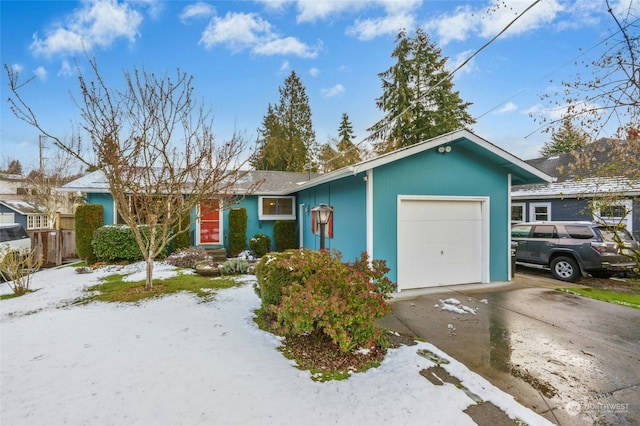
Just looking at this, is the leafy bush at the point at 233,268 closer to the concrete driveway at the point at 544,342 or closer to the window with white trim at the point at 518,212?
the concrete driveway at the point at 544,342

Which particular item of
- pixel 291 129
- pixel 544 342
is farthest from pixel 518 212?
pixel 291 129

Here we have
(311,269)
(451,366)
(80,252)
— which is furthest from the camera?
(80,252)

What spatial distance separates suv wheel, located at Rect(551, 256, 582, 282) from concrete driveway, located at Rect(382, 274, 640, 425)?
180 centimetres

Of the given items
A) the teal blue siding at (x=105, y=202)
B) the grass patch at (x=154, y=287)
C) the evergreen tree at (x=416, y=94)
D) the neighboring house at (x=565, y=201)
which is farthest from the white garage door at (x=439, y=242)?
the evergreen tree at (x=416, y=94)

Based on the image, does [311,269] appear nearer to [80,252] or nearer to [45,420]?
[45,420]

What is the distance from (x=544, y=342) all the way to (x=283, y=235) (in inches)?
337

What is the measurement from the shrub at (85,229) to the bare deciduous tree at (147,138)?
415 cm

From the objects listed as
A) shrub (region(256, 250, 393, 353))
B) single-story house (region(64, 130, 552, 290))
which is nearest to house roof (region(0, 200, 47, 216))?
single-story house (region(64, 130, 552, 290))

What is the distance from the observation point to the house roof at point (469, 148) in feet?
18.6

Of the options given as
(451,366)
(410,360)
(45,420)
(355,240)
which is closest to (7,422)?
(45,420)

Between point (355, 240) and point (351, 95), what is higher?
point (351, 95)

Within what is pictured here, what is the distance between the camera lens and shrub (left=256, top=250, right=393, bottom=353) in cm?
313

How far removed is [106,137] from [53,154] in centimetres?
1646

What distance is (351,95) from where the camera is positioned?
50.6ft
